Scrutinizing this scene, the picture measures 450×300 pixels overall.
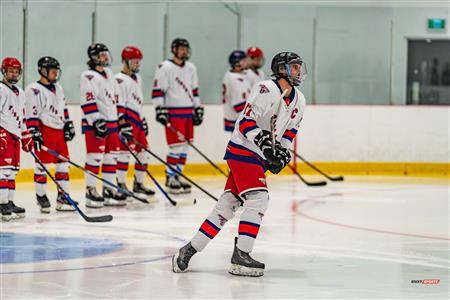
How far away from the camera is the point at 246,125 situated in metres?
5.11

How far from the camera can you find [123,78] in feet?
28.1

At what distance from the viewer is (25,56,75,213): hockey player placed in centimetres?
755

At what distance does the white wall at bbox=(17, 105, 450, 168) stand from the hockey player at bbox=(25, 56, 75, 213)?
14.2 feet

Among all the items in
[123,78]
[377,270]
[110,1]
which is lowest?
[377,270]

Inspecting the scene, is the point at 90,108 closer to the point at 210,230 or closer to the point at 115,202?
the point at 115,202

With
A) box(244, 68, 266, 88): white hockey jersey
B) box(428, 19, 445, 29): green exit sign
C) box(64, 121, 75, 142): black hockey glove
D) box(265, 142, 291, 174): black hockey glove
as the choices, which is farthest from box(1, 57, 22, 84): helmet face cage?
box(428, 19, 445, 29): green exit sign

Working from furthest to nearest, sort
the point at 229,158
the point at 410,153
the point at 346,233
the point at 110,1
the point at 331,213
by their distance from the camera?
1. the point at 410,153
2. the point at 110,1
3. the point at 331,213
4. the point at 346,233
5. the point at 229,158

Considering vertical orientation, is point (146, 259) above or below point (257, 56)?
below

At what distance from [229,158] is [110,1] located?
601 centimetres

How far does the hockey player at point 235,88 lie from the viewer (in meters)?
10.1

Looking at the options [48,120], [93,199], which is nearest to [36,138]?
[48,120]

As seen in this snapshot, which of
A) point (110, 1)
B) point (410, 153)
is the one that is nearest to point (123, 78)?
point (110, 1)

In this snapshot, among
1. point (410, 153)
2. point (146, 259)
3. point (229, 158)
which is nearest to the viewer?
point (229, 158)

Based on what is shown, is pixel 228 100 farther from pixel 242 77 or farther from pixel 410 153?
pixel 410 153
